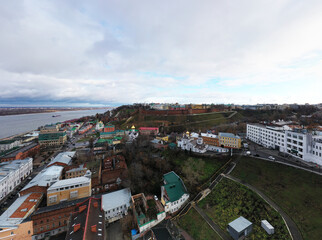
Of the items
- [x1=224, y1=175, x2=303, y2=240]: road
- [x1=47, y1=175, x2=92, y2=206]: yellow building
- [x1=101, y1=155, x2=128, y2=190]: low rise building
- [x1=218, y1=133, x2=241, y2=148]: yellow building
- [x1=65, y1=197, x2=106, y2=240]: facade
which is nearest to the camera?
[x1=65, y1=197, x2=106, y2=240]: facade

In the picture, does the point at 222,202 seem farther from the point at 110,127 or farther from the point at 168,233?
the point at 110,127

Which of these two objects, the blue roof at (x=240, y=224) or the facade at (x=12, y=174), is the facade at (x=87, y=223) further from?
the facade at (x=12, y=174)

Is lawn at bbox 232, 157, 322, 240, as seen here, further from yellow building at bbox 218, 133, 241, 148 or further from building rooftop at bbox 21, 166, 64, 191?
building rooftop at bbox 21, 166, 64, 191

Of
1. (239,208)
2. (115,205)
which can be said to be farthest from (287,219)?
(115,205)

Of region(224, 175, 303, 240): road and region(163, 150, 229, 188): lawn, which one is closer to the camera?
region(224, 175, 303, 240): road

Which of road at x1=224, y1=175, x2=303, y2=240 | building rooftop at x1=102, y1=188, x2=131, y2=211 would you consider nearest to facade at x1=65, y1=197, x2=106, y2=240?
building rooftop at x1=102, y1=188, x2=131, y2=211

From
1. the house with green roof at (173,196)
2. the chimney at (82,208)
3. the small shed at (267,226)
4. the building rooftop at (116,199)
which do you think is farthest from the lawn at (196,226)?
the chimney at (82,208)
